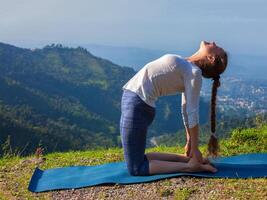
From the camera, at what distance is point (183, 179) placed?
227 inches

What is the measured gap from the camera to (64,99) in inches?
4151

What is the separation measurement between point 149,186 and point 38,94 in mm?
92701

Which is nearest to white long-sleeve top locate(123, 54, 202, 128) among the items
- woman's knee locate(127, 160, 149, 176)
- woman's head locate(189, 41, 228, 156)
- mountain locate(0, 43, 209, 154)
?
woman's head locate(189, 41, 228, 156)

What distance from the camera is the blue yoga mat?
5922mm

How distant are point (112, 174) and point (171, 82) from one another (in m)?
1.30

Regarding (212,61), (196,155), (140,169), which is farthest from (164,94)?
(140,169)

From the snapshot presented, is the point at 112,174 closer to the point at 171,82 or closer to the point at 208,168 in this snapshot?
the point at 208,168

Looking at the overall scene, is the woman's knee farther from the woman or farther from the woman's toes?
the woman's toes

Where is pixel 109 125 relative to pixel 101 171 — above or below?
below

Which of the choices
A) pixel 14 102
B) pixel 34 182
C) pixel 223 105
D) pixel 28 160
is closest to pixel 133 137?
pixel 34 182

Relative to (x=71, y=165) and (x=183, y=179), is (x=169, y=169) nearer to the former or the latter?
(x=183, y=179)

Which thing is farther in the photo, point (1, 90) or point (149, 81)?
point (1, 90)

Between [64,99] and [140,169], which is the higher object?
[140,169]

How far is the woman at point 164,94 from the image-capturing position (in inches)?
232
